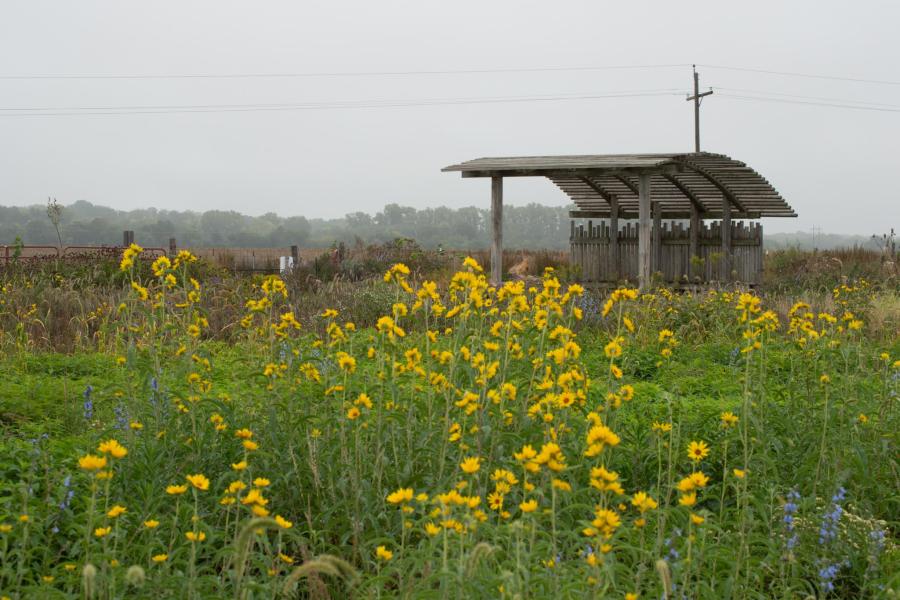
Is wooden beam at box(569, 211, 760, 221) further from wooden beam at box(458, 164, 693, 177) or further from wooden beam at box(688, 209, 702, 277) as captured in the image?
wooden beam at box(458, 164, 693, 177)

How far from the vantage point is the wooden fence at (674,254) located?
1612 centimetres

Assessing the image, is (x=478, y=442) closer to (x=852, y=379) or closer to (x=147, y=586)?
(x=147, y=586)

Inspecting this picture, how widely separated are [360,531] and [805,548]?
5.59ft

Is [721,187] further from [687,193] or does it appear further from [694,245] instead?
[694,245]

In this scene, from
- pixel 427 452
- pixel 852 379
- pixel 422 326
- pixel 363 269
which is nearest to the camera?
pixel 427 452

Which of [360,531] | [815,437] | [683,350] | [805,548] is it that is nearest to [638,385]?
[683,350]

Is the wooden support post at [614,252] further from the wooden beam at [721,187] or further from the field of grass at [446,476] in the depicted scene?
the field of grass at [446,476]

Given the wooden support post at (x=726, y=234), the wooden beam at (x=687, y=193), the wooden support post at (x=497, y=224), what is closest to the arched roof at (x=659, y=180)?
the wooden beam at (x=687, y=193)

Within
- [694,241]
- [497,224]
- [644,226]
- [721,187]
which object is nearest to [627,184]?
[721,187]

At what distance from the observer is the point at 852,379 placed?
182 inches

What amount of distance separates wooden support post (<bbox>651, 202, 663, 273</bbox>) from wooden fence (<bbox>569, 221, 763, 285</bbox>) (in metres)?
0.02

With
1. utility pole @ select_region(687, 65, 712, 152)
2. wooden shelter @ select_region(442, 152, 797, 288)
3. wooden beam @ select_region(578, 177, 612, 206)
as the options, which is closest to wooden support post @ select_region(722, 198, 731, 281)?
wooden shelter @ select_region(442, 152, 797, 288)

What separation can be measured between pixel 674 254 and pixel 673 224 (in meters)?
0.60

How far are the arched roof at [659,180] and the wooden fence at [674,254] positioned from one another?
21.7 inches
